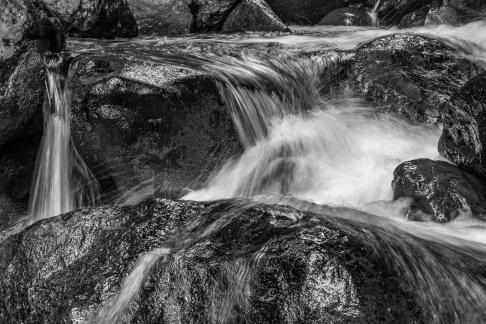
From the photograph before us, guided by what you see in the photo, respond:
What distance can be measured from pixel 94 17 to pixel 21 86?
325 centimetres

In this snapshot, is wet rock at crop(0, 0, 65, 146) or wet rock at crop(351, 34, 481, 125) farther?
wet rock at crop(351, 34, 481, 125)

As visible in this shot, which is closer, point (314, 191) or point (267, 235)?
point (267, 235)

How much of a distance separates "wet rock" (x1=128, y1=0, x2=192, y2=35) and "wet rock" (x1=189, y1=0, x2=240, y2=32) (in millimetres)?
168

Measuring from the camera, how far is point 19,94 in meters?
6.19

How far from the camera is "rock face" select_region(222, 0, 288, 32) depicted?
10.7 meters

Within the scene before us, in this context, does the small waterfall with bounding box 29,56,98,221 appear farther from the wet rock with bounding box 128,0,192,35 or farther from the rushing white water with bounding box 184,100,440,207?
the wet rock with bounding box 128,0,192,35

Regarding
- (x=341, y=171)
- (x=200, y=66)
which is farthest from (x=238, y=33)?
(x=341, y=171)

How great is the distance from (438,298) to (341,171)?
331 cm

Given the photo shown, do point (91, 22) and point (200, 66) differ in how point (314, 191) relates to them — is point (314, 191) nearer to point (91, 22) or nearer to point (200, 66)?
point (200, 66)

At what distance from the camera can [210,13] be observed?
Answer: 11.1 meters

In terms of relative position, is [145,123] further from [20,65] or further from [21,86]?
[20,65]

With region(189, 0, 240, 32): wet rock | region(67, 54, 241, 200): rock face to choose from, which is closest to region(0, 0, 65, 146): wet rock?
region(67, 54, 241, 200): rock face

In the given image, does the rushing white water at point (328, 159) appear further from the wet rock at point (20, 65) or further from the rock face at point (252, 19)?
→ the rock face at point (252, 19)

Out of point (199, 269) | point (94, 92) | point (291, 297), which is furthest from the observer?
point (94, 92)
